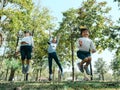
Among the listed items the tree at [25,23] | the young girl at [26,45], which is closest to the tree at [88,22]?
the tree at [25,23]

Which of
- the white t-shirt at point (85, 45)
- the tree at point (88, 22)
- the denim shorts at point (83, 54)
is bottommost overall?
the denim shorts at point (83, 54)

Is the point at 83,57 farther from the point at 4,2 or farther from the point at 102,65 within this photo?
the point at 102,65

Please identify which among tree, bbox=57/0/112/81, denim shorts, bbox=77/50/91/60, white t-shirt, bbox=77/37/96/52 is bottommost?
denim shorts, bbox=77/50/91/60

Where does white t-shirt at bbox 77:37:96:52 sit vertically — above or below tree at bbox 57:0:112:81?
below


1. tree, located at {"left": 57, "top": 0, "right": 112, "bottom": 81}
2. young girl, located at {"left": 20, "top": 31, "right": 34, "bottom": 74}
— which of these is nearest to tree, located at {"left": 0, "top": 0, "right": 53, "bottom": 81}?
tree, located at {"left": 57, "top": 0, "right": 112, "bottom": 81}

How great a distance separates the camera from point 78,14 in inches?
1738

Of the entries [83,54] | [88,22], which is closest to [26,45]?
[83,54]

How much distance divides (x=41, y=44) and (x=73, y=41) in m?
8.99

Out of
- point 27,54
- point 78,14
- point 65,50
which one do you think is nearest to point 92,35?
point 78,14

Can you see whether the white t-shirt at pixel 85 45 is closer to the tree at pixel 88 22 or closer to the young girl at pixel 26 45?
the young girl at pixel 26 45

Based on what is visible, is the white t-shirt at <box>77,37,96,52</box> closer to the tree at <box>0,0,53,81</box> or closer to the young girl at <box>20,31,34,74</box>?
the young girl at <box>20,31,34,74</box>

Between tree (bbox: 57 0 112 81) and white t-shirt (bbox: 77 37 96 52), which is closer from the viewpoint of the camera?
white t-shirt (bbox: 77 37 96 52)

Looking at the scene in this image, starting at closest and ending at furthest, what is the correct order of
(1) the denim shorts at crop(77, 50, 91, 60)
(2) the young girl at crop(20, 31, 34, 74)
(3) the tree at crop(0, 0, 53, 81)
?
(1) the denim shorts at crop(77, 50, 91, 60) → (2) the young girl at crop(20, 31, 34, 74) → (3) the tree at crop(0, 0, 53, 81)

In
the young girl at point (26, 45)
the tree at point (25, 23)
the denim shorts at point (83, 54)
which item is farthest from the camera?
the tree at point (25, 23)
